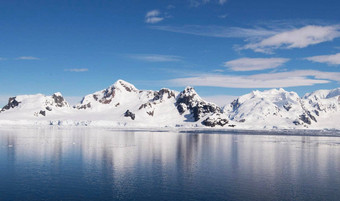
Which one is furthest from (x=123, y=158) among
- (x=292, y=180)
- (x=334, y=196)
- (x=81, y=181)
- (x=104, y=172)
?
(x=334, y=196)

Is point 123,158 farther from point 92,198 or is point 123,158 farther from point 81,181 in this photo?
point 92,198

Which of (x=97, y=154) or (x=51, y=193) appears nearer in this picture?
(x=51, y=193)

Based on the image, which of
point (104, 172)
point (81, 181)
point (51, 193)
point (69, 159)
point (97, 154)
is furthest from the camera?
point (97, 154)

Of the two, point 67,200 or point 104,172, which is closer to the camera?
point 67,200

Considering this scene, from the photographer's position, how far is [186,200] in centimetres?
3441

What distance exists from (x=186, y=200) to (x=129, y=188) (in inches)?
296

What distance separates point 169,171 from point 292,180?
1668cm

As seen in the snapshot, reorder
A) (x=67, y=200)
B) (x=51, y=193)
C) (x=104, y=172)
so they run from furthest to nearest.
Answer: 1. (x=104, y=172)
2. (x=51, y=193)
3. (x=67, y=200)

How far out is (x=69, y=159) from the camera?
195 feet

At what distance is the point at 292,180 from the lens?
1757 inches

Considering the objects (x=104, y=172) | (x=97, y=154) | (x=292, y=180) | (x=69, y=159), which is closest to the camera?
(x=292, y=180)

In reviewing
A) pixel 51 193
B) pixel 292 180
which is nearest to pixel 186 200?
pixel 51 193

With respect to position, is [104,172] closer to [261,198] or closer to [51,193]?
[51,193]

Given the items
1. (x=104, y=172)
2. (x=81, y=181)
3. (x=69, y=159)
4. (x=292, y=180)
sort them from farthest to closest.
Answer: (x=69, y=159) → (x=104, y=172) → (x=292, y=180) → (x=81, y=181)
